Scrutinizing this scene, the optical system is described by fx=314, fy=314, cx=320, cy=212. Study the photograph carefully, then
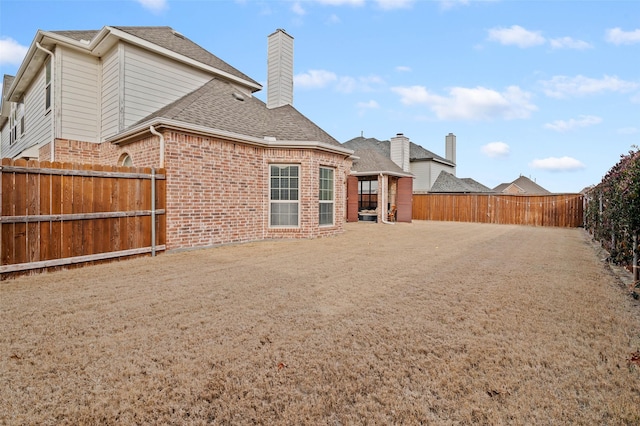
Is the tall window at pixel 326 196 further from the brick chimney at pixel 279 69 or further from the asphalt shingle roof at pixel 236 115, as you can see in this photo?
the brick chimney at pixel 279 69

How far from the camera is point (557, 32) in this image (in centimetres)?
798

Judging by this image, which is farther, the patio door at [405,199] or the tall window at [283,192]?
the patio door at [405,199]

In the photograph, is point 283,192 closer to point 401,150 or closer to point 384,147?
point 401,150

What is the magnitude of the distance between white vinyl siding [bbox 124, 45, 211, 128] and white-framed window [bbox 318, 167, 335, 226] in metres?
5.62

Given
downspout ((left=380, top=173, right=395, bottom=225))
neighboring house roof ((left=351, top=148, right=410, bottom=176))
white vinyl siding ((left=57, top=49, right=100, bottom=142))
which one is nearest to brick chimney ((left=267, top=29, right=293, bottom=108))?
white vinyl siding ((left=57, top=49, right=100, bottom=142))

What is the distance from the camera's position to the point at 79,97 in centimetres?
970

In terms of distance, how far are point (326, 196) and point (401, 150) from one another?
45.6 ft

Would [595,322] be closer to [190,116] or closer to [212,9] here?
[190,116]

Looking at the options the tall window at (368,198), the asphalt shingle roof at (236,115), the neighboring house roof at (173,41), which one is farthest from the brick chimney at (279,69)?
the tall window at (368,198)

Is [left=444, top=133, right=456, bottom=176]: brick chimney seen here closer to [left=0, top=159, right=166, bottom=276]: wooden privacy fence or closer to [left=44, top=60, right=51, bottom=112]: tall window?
[left=0, top=159, right=166, bottom=276]: wooden privacy fence

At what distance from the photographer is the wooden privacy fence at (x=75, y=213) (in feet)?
17.0

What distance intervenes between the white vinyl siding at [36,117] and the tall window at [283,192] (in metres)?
6.97

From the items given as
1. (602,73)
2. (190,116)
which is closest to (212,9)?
(190,116)

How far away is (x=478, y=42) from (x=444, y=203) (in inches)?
521
